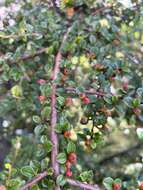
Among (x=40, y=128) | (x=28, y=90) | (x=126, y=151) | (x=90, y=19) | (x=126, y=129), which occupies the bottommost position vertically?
(x=126, y=151)

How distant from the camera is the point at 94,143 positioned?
3.10ft

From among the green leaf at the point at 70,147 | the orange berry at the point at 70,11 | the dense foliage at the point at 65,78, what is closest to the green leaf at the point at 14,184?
the dense foliage at the point at 65,78

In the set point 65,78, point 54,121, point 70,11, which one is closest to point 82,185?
point 54,121

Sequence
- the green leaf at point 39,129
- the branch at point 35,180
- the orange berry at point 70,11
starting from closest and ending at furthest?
the branch at point 35,180 → the green leaf at point 39,129 → the orange berry at point 70,11

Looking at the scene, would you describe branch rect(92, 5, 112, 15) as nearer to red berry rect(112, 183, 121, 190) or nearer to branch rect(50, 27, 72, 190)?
branch rect(50, 27, 72, 190)

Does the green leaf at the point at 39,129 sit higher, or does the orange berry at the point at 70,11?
the orange berry at the point at 70,11

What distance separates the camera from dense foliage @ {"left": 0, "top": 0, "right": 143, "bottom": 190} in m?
0.81

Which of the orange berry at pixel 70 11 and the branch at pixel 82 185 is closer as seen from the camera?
the branch at pixel 82 185

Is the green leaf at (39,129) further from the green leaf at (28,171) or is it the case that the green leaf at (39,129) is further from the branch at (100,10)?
the branch at (100,10)

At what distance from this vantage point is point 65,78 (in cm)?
101

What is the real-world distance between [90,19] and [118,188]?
0.64 meters

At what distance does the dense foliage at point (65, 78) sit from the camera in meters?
0.81

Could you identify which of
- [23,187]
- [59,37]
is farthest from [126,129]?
[23,187]

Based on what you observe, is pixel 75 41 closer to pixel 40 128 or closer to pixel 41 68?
pixel 41 68
